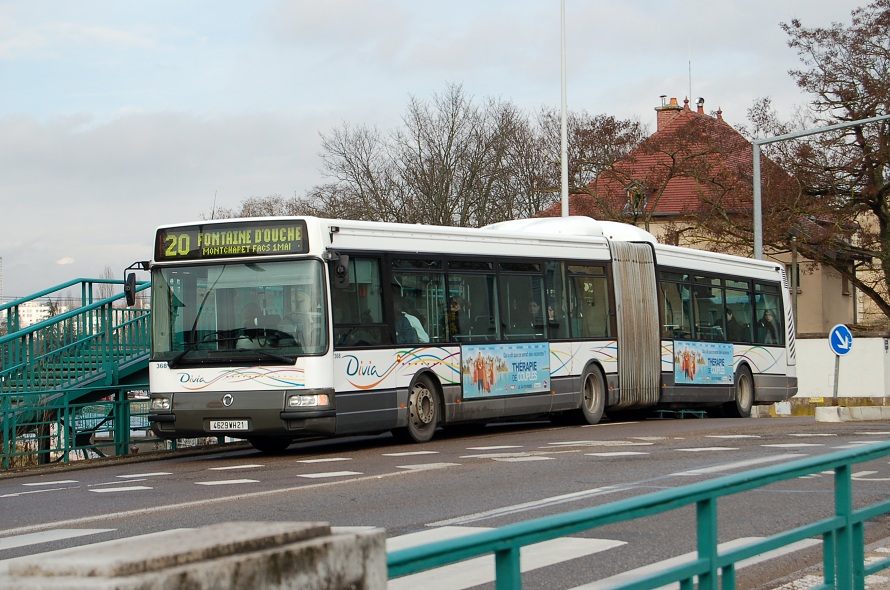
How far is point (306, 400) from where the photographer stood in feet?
51.8

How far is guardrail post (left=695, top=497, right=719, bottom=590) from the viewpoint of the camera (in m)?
4.57

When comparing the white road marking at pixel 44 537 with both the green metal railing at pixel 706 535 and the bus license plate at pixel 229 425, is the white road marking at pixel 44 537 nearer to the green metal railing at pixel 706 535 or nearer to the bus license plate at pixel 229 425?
the green metal railing at pixel 706 535

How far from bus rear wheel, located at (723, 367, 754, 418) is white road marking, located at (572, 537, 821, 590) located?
20646 millimetres

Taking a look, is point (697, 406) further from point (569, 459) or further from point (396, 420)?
point (569, 459)

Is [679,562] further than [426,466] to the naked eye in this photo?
No

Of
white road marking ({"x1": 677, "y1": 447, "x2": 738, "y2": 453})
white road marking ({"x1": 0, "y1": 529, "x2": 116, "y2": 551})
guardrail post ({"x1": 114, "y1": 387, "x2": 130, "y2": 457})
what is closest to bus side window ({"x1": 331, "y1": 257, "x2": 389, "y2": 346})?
white road marking ({"x1": 677, "y1": 447, "x2": 738, "y2": 453})

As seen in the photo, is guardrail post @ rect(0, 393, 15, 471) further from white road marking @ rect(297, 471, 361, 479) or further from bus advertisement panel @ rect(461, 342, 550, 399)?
bus advertisement panel @ rect(461, 342, 550, 399)

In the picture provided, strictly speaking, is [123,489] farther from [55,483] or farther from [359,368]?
[359,368]

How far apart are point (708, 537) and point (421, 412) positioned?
1322cm

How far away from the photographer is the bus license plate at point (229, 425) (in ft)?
52.5

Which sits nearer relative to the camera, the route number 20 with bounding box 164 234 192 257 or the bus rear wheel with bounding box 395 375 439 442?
the route number 20 with bounding box 164 234 192 257

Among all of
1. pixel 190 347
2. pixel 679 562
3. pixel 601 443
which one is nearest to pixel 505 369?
pixel 601 443

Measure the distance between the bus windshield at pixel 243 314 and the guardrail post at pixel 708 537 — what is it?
11541mm

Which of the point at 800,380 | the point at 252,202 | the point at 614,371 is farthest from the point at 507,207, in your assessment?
the point at 614,371
